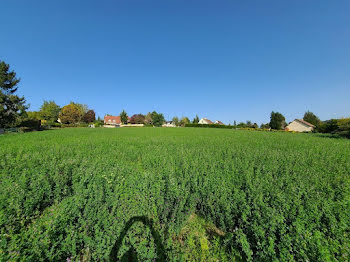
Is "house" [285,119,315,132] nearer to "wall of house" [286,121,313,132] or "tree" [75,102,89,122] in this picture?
"wall of house" [286,121,313,132]

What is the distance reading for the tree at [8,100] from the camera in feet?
81.3

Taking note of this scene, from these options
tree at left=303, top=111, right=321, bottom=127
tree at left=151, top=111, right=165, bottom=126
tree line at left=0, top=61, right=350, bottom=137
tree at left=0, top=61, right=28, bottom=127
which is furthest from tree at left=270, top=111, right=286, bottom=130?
tree at left=0, top=61, right=28, bottom=127

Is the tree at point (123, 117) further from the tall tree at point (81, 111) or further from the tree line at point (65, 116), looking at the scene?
the tall tree at point (81, 111)

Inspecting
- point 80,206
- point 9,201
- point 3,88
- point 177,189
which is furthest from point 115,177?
point 3,88

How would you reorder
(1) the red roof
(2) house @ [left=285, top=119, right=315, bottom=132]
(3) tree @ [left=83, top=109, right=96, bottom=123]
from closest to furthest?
(2) house @ [left=285, top=119, right=315, bottom=132]
(3) tree @ [left=83, top=109, right=96, bottom=123]
(1) the red roof

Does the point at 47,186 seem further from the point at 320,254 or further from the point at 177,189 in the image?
the point at 320,254

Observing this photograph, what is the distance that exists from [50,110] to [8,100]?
132 feet

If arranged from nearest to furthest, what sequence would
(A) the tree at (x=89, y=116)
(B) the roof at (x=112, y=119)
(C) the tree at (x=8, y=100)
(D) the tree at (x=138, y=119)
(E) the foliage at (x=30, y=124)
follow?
(C) the tree at (x=8, y=100)
(E) the foliage at (x=30, y=124)
(A) the tree at (x=89, y=116)
(D) the tree at (x=138, y=119)
(B) the roof at (x=112, y=119)

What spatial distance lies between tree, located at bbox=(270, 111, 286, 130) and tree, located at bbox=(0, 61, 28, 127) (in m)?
79.4

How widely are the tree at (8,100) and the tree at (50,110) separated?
1264 inches

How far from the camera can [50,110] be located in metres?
59.2

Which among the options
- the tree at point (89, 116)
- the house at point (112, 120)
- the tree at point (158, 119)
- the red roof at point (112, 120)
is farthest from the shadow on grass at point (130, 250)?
the red roof at point (112, 120)

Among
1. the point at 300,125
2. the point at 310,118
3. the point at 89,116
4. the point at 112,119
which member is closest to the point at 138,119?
the point at 112,119

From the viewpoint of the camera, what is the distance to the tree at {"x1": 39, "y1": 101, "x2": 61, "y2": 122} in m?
54.9
